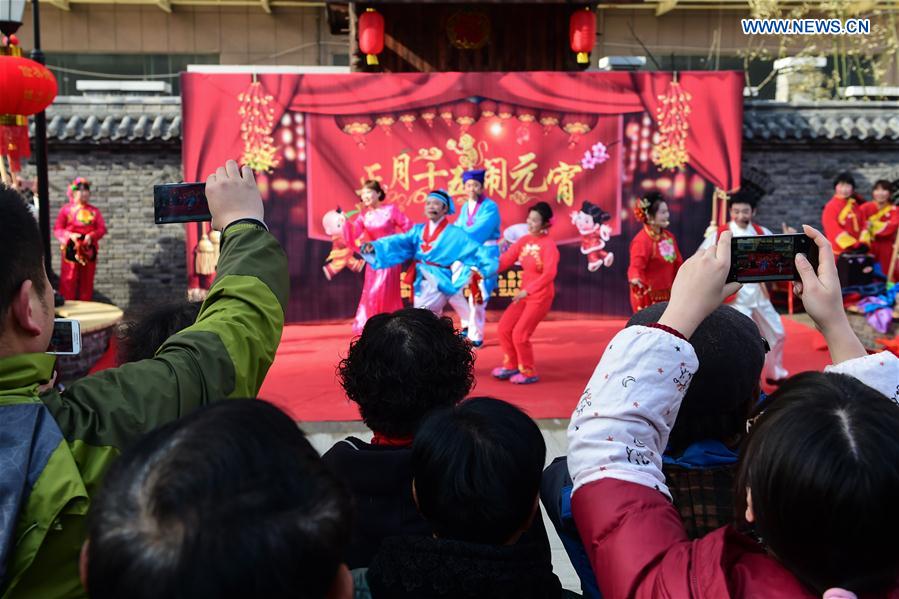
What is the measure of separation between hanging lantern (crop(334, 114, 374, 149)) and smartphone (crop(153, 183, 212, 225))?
765 centimetres

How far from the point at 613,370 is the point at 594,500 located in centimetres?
19

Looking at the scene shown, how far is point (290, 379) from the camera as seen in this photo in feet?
22.1

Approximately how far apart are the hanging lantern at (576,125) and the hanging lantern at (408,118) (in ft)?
5.35

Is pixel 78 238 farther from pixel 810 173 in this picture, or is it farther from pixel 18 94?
pixel 810 173

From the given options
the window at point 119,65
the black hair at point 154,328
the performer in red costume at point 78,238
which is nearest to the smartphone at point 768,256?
the black hair at point 154,328

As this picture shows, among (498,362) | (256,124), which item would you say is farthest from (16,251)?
(256,124)

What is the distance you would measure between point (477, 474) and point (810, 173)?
998 centimetres

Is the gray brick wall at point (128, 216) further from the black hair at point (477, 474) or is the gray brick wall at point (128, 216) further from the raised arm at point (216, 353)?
the black hair at point (477, 474)

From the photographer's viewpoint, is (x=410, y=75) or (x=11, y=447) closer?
(x=11, y=447)

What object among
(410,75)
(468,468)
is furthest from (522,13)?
(468,468)

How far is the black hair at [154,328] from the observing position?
2.14 m

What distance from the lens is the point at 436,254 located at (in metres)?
7.04

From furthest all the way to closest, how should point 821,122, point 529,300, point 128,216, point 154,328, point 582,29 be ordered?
1. point 821,122
2. point 128,216
3. point 582,29
4. point 529,300
5. point 154,328

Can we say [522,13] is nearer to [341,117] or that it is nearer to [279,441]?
[341,117]
